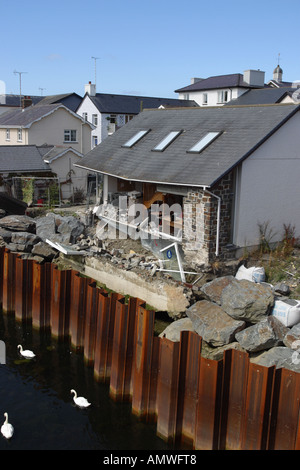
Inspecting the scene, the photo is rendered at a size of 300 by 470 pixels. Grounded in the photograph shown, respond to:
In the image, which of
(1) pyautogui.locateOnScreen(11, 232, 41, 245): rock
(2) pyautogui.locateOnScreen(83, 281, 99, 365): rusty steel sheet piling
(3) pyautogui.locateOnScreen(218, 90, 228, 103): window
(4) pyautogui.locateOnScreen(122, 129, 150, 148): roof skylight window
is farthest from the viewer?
(3) pyautogui.locateOnScreen(218, 90, 228, 103): window

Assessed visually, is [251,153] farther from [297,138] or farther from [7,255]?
[7,255]

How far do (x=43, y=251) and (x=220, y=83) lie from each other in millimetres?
40846

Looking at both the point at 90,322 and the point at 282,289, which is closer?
the point at 90,322

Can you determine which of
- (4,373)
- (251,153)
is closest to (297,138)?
Result: (251,153)

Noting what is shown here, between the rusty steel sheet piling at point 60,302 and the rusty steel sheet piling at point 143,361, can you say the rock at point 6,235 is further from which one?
the rusty steel sheet piling at point 143,361

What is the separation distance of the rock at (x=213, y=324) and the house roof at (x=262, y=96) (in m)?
34.2

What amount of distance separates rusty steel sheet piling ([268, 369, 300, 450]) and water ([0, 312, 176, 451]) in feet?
8.94

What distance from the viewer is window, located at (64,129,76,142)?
140ft

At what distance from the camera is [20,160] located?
103ft

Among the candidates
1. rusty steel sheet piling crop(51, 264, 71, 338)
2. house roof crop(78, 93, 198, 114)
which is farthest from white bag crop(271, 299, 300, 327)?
house roof crop(78, 93, 198, 114)

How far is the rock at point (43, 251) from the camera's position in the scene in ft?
66.5

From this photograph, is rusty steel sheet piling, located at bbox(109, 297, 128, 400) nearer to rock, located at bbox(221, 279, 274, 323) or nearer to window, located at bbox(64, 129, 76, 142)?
rock, located at bbox(221, 279, 274, 323)

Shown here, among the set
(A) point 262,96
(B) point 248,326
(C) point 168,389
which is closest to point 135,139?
(B) point 248,326

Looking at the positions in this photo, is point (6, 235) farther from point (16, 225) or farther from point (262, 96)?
point (262, 96)
